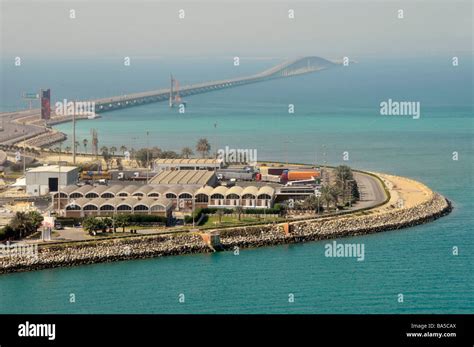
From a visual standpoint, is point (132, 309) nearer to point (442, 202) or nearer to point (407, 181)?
point (442, 202)

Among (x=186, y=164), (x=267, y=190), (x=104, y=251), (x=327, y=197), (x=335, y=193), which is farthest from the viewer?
(x=186, y=164)

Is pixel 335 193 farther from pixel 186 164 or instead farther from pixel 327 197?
pixel 186 164

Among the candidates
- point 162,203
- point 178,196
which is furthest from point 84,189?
point 162,203

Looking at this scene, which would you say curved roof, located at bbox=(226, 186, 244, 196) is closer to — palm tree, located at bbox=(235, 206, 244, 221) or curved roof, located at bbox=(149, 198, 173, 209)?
palm tree, located at bbox=(235, 206, 244, 221)

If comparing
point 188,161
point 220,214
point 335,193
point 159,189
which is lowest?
point 220,214

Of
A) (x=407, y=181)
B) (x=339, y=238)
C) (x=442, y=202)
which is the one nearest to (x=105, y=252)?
(x=339, y=238)

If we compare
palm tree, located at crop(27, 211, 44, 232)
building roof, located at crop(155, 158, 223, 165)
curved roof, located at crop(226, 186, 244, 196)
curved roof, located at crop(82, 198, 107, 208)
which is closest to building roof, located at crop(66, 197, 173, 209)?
curved roof, located at crop(82, 198, 107, 208)

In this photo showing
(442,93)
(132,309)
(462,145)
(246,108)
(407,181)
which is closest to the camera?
(132,309)
